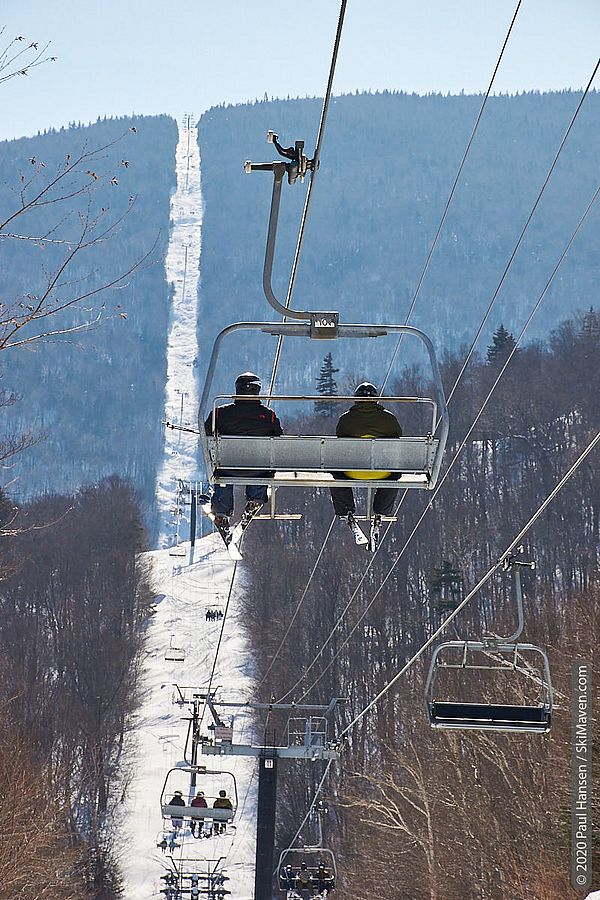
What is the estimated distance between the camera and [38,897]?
2889cm

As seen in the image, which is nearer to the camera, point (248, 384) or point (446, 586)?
point (248, 384)

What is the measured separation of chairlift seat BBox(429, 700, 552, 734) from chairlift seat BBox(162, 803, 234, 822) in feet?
40.4

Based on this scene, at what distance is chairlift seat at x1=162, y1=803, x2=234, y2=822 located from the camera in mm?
21609

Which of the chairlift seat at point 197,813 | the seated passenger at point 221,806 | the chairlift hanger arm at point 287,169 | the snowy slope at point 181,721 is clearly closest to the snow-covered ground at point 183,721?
the snowy slope at point 181,721

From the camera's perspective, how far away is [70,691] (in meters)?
57.2

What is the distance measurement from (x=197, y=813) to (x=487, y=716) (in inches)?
505

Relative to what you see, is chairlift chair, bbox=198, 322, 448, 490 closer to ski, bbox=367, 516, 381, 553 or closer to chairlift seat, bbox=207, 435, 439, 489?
chairlift seat, bbox=207, 435, 439, 489

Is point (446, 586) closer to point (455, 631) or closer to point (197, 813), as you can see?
point (455, 631)

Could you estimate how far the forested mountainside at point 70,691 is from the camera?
109 ft

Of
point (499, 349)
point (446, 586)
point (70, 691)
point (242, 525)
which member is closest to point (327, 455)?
point (242, 525)

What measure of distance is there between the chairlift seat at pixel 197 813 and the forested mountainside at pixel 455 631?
608 centimetres

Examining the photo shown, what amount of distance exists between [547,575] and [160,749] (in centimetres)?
1930

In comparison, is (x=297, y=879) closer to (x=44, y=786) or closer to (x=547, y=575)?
(x=44, y=786)

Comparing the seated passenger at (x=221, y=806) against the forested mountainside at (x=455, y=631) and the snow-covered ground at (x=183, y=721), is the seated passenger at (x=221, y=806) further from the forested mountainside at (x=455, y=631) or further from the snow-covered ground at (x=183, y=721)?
the forested mountainside at (x=455, y=631)
